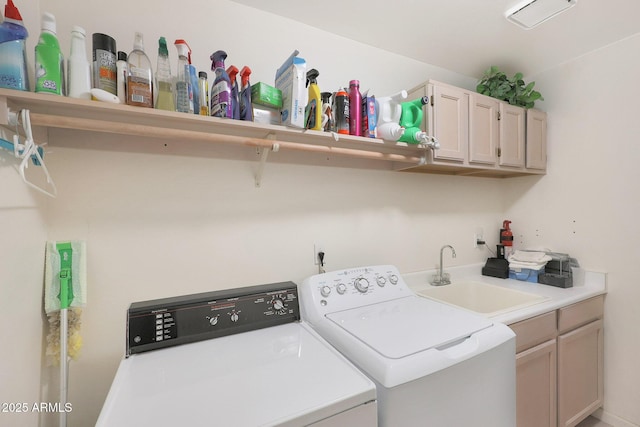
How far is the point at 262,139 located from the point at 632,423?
2873 mm

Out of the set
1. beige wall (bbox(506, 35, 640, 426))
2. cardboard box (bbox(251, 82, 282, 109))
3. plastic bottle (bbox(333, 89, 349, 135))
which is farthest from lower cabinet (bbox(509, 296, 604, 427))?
cardboard box (bbox(251, 82, 282, 109))

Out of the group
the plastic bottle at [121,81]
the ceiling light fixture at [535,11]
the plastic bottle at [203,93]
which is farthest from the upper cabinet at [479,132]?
the plastic bottle at [121,81]

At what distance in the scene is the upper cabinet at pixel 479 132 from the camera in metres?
1.65

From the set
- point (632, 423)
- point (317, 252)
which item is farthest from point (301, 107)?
point (632, 423)

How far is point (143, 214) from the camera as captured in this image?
1.22 meters

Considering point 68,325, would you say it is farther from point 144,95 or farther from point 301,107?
point 301,107

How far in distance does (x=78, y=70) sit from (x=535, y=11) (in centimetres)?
217

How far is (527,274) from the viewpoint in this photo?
2029mm

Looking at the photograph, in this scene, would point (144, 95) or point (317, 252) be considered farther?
point (317, 252)

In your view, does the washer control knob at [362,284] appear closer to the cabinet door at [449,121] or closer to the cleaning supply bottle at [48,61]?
the cabinet door at [449,121]

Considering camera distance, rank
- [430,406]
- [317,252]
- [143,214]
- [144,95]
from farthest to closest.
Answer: [317,252] < [143,214] < [144,95] < [430,406]

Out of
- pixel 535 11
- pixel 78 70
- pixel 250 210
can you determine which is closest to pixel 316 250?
pixel 250 210

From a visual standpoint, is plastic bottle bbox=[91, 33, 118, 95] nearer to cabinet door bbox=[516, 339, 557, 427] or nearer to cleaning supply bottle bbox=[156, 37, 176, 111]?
cleaning supply bottle bbox=[156, 37, 176, 111]

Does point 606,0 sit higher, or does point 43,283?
point 606,0
